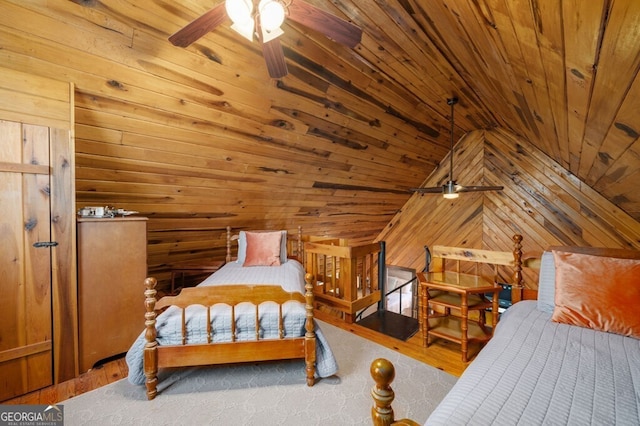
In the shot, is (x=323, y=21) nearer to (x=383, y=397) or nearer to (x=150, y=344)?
(x=383, y=397)

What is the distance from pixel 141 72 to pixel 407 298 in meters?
6.49

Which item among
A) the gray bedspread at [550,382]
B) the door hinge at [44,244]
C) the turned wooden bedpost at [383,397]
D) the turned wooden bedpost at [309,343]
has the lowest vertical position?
the turned wooden bedpost at [309,343]

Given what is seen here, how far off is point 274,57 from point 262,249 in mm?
2186

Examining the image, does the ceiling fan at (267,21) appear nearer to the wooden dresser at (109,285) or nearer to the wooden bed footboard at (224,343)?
the wooden bed footboard at (224,343)

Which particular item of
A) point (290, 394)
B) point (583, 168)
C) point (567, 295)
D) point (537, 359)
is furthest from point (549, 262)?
point (583, 168)

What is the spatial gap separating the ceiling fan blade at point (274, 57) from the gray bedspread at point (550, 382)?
176 centimetres

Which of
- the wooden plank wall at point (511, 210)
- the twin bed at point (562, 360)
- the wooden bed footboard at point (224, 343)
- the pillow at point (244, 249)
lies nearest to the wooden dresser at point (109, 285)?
the wooden bed footboard at point (224, 343)

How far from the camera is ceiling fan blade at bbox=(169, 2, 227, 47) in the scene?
1.27 m

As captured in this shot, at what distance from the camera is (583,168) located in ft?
10.2

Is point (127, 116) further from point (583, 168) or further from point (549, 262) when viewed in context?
point (583, 168)

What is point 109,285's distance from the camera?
2.17 meters

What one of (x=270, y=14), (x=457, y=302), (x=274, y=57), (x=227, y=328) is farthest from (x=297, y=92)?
(x=457, y=302)

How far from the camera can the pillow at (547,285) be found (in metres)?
1.66

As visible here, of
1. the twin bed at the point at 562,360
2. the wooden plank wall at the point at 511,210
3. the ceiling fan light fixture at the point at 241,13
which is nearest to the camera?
the twin bed at the point at 562,360
